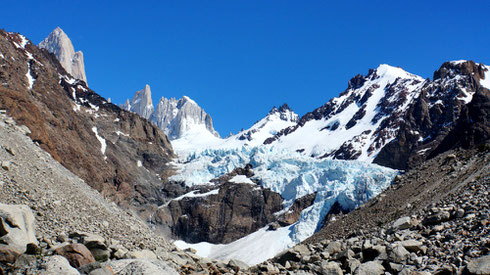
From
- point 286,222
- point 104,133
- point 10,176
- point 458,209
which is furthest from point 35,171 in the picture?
point 104,133

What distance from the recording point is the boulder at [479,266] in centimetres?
1002

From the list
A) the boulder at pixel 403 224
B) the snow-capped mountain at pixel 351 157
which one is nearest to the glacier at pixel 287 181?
the snow-capped mountain at pixel 351 157

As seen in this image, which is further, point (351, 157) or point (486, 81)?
point (486, 81)

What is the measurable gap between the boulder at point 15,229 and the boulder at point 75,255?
0.83 m

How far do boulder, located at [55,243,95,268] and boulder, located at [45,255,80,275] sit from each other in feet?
4.22

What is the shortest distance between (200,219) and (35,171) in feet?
336

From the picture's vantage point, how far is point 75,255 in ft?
36.9

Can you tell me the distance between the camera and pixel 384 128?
181625 mm

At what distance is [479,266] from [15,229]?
11.7 meters

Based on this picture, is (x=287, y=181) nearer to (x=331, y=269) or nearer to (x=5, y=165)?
(x=5, y=165)

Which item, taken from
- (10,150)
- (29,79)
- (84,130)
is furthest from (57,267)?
(84,130)

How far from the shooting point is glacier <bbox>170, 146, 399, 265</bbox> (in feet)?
317

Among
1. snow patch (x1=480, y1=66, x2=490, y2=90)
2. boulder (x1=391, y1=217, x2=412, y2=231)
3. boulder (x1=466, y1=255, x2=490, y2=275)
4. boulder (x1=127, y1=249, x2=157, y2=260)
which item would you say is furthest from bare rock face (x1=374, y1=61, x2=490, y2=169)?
boulder (x1=127, y1=249, x2=157, y2=260)

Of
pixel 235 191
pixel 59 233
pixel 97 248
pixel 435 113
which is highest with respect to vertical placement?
pixel 435 113
